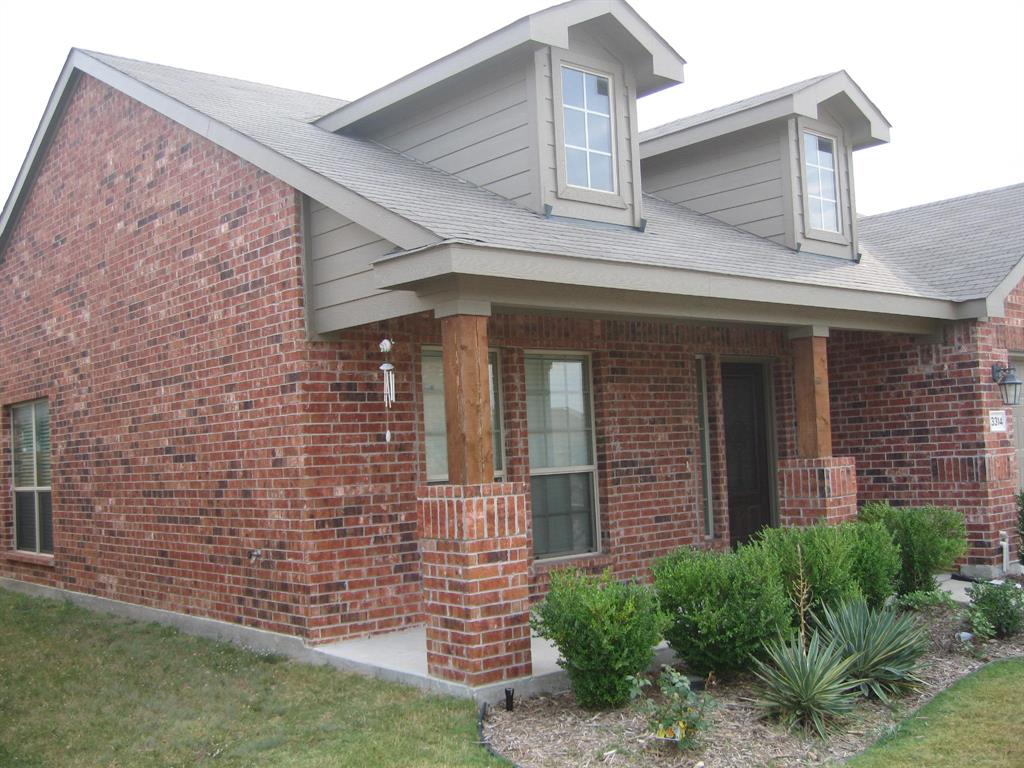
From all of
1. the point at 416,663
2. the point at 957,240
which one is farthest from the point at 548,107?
the point at 957,240

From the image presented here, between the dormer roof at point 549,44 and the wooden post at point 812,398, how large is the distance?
2810 mm

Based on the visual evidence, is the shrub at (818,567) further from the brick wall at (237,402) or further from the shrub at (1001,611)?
the brick wall at (237,402)

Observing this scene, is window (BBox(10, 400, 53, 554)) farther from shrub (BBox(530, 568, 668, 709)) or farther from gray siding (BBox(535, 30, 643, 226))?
shrub (BBox(530, 568, 668, 709))

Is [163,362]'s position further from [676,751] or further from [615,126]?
[676,751]

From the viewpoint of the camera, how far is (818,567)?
746 cm

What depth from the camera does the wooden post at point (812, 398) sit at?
31.0 ft

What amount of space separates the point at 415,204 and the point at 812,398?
4.18 metres

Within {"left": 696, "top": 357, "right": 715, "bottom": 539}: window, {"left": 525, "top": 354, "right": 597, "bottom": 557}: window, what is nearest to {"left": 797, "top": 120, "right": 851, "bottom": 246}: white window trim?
{"left": 696, "top": 357, "right": 715, "bottom": 539}: window

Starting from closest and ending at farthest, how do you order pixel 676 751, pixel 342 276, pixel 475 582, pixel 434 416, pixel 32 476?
1. pixel 676 751
2. pixel 475 582
3. pixel 342 276
4. pixel 434 416
5. pixel 32 476

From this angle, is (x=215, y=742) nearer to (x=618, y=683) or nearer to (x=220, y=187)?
(x=618, y=683)

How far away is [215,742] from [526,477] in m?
3.77

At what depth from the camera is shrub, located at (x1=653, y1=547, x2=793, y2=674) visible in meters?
6.64

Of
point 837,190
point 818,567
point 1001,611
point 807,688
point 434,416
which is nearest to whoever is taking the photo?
point 807,688

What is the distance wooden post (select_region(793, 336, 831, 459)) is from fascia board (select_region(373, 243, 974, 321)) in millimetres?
474
